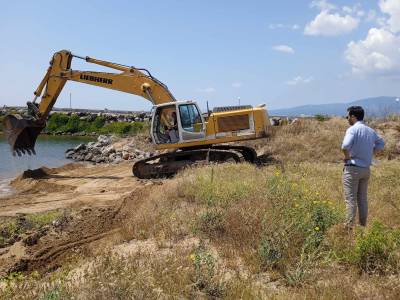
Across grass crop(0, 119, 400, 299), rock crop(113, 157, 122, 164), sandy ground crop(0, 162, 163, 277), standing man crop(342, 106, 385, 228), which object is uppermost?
standing man crop(342, 106, 385, 228)

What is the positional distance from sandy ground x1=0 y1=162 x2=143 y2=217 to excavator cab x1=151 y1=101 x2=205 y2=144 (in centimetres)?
187

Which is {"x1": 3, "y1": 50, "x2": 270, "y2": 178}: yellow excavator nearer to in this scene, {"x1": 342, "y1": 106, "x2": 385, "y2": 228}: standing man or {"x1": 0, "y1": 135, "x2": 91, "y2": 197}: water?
{"x1": 0, "y1": 135, "x2": 91, "y2": 197}: water

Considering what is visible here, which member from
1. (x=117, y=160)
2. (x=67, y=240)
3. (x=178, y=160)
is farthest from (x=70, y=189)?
(x=117, y=160)

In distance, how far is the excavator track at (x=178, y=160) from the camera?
16.5 metres

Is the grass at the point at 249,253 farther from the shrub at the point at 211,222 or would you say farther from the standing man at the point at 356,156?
the standing man at the point at 356,156

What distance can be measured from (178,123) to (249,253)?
35.0 feet

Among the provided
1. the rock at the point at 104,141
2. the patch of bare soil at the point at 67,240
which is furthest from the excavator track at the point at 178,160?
the rock at the point at 104,141

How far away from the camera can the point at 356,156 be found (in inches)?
284

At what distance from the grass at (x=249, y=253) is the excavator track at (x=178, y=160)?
637 cm

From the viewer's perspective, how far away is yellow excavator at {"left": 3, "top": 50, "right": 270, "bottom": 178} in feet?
54.2

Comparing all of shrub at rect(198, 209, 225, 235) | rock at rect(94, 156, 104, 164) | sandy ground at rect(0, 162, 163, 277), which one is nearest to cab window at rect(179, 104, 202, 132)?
sandy ground at rect(0, 162, 163, 277)

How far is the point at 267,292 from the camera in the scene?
16.0 ft

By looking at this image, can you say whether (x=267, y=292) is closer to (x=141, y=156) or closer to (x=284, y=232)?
(x=284, y=232)

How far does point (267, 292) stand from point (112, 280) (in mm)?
1609
